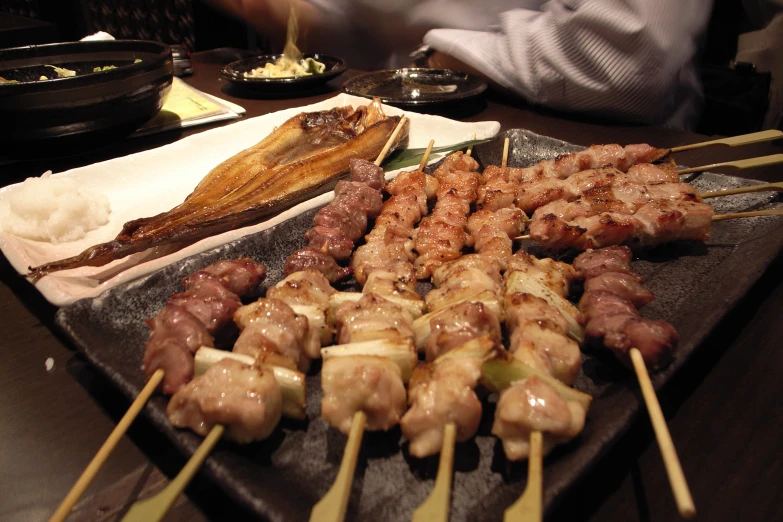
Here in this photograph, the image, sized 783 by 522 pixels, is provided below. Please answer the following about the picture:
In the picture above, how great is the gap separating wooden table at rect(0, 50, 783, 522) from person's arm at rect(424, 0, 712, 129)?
2896 millimetres

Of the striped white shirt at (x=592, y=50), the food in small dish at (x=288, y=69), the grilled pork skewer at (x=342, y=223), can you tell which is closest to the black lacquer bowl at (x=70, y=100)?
the food in small dish at (x=288, y=69)

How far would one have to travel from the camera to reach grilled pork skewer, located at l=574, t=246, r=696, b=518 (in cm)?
148

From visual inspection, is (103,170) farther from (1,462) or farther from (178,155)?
(1,462)

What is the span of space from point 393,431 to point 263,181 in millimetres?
2027

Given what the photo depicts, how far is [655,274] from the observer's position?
2.61 metres

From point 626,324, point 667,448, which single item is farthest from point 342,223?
point 667,448

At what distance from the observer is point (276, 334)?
188 centimetres

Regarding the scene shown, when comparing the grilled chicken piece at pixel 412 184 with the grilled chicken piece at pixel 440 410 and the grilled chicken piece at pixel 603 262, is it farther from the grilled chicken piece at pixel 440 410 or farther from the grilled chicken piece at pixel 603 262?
the grilled chicken piece at pixel 440 410

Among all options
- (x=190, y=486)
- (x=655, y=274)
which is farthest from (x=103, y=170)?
(x=655, y=274)

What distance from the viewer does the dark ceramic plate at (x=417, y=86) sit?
502 centimetres

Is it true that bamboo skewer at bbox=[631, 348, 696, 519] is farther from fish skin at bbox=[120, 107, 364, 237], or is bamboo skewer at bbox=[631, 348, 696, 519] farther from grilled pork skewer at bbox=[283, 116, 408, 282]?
fish skin at bbox=[120, 107, 364, 237]

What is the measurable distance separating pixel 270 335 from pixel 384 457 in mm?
633

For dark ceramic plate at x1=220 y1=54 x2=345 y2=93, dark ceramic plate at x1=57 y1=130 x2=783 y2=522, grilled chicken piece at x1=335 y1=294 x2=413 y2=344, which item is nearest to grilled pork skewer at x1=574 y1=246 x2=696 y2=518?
dark ceramic plate at x1=57 y1=130 x2=783 y2=522

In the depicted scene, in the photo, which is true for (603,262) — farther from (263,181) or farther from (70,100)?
(70,100)
